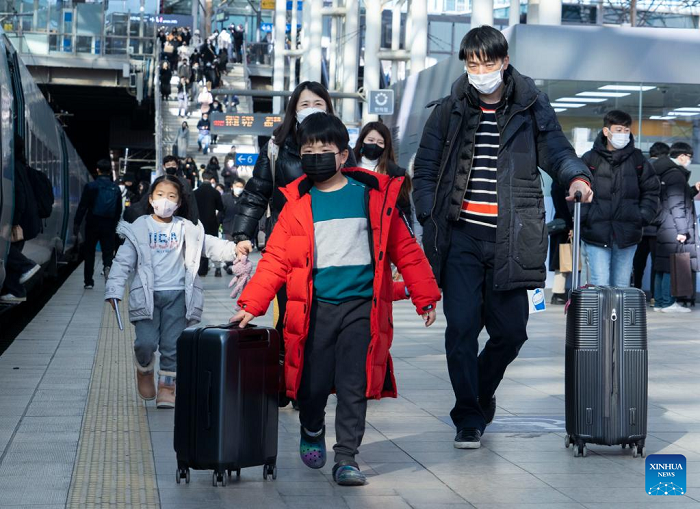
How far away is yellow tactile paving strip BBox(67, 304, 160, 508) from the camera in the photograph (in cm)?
491

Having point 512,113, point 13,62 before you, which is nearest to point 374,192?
point 512,113

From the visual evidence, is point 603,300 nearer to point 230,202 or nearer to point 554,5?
point 554,5

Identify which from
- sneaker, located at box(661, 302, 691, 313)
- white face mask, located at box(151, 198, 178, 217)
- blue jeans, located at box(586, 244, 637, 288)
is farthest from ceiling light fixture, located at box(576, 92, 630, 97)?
white face mask, located at box(151, 198, 178, 217)

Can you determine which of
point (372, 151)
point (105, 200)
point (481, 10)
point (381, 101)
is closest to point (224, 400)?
point (372, 151)

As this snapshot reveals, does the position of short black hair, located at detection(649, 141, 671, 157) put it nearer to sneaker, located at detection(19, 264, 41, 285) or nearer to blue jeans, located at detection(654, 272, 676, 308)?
blue jeans, located at detection(654, 272, 676, 308)

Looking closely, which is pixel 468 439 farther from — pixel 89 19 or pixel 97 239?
pixel 89 19

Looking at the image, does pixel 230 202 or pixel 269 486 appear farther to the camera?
pixel 230 202

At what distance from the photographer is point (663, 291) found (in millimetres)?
15148

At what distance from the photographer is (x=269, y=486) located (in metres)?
5.11

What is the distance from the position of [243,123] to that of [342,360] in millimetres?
32702

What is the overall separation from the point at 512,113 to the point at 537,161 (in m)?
0.28

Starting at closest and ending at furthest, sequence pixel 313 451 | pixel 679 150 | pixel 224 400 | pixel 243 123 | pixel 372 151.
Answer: pixel 224 400, pixel 313 451, pixel 372 151, pixel 679 150, pixel 243 123

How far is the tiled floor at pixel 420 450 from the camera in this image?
4.91 m

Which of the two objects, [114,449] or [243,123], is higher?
[243,123]
